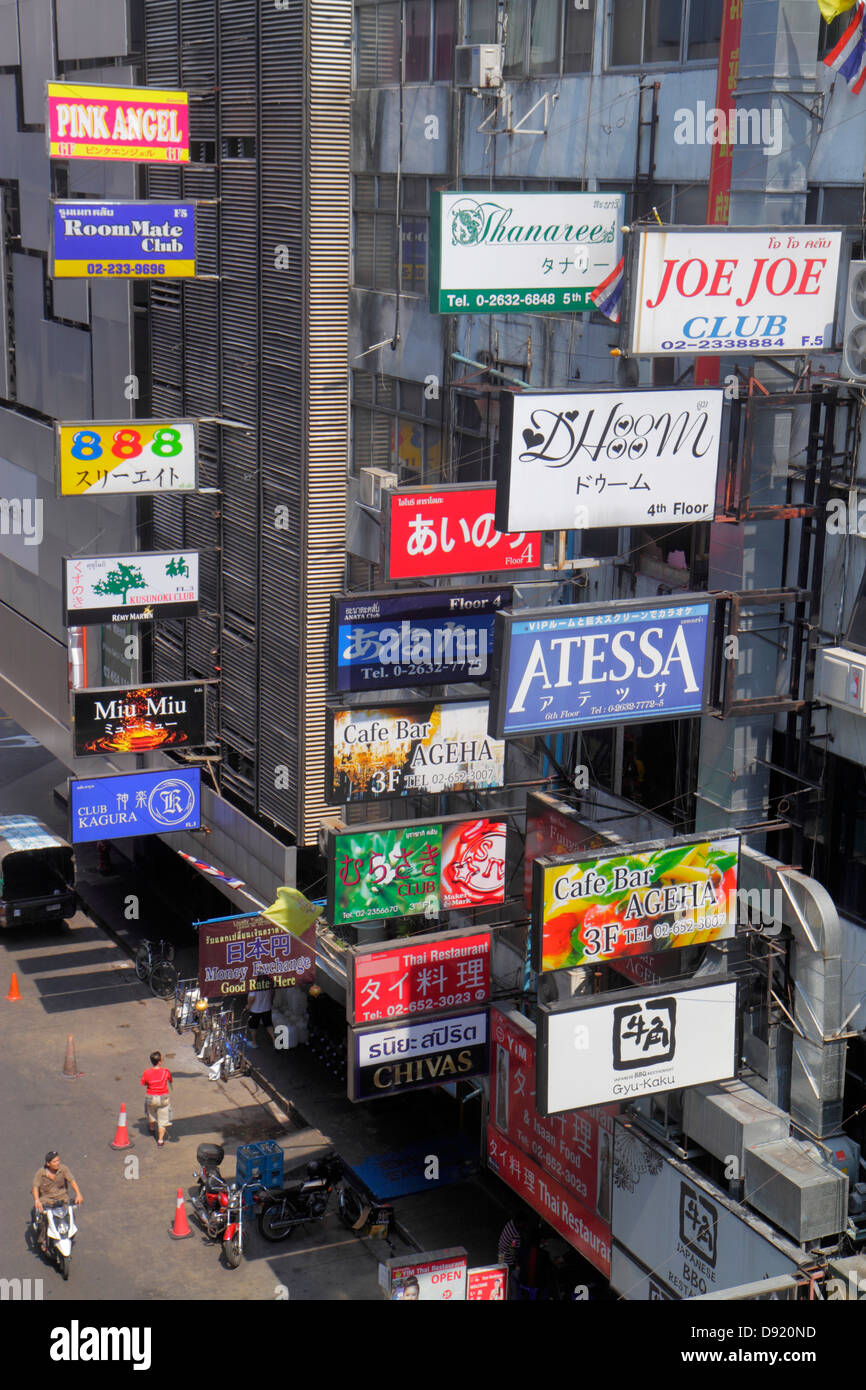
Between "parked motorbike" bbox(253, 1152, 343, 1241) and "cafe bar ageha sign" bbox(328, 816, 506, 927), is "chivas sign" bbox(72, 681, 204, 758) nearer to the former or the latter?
"cafe bar ageha sign" bbox(328, 816, 506, 927)

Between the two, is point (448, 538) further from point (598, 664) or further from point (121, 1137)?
point (121, 1137)

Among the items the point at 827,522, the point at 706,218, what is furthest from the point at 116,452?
the point at 827,522

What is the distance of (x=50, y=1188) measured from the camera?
2666 centimetres

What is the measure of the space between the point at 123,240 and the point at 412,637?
10186mm

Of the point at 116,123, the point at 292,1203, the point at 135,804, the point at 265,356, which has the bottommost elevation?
the point at 292,1203

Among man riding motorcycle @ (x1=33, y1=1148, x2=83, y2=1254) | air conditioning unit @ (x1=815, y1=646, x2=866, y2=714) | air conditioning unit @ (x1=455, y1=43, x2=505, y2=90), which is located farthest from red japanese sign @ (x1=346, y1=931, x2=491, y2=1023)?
air conditioning unit @ (x1=455, y1=43, x2=505, y2=90)

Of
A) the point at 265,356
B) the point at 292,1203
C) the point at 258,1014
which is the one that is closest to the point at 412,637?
the point at 265,356

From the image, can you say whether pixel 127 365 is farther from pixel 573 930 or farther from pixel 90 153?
pixel 573 930

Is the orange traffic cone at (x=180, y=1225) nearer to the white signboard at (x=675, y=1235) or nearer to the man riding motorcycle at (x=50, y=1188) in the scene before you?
the man riding motorcycle at (x=50, y=1188)

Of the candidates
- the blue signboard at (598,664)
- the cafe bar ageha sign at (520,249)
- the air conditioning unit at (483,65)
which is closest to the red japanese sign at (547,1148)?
the blue signboard at (598,664)

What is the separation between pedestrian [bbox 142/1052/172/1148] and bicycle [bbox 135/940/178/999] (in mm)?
5940

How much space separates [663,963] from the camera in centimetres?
2341

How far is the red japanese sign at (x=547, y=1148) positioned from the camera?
2341 centimetres

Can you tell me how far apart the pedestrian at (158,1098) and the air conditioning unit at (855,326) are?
18692 mm
